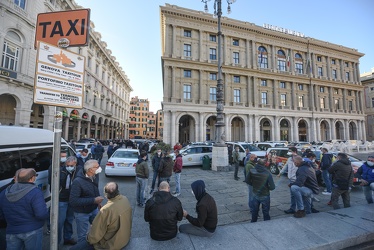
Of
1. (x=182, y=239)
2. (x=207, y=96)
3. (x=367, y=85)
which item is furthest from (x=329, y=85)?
(x=182, y=239)

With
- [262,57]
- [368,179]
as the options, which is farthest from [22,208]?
[262,57]

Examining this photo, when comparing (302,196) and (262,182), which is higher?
(262,182)

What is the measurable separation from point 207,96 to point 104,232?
27.9 m

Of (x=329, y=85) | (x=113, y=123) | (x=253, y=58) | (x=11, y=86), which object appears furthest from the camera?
(x=113, y=123)

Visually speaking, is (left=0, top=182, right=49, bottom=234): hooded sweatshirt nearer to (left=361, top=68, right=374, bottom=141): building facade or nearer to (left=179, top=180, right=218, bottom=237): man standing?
(left=179, top=180, right=218, bottom=237): man standing

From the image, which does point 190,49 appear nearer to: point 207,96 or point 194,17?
point 194,17

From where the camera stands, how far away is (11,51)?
17797mm

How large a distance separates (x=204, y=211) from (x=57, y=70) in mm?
3024

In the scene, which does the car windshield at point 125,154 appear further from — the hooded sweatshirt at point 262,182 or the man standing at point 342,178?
the man standing at point 342,178

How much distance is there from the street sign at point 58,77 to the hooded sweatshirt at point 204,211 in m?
2.37

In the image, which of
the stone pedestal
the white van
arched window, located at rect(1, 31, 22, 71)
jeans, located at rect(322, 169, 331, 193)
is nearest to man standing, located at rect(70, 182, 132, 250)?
the white van

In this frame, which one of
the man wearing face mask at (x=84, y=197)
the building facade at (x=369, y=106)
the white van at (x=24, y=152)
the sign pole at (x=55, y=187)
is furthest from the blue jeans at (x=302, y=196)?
the building facade at (x=369, y=106)

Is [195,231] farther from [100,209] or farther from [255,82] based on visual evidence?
[255,82]

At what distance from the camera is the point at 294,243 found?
2982 millimetres
